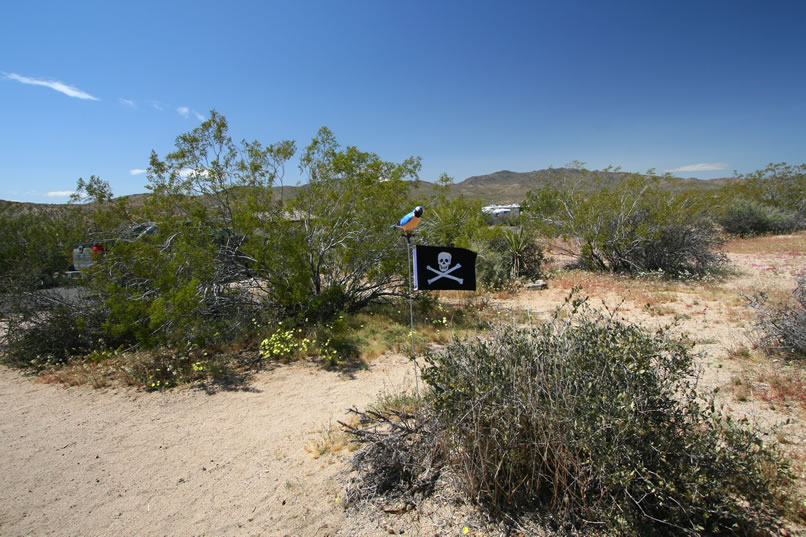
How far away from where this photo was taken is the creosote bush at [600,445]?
6.98 feet

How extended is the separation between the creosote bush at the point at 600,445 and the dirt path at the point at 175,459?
1.11 metres

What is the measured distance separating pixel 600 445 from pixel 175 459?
3445 mm

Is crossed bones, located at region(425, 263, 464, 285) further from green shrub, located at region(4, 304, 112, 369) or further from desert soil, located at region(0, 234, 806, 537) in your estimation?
green shrub, located at region(4, 304, 112, 369)

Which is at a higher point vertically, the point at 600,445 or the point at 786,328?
the point at 600,445

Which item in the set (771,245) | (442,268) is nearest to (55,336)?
(442,268)

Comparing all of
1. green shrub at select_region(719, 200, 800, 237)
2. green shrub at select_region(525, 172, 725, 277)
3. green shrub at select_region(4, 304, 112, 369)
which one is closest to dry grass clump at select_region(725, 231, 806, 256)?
green shrub at select_region(719, 200, 800, 237)

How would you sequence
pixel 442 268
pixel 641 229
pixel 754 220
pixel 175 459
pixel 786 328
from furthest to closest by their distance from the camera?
pixel 754 220, pixel 641 229, pixel 786 328, pixel 442 268, pixel 175 459

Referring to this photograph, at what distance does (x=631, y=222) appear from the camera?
11.6m

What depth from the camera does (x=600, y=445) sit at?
6.89 feet

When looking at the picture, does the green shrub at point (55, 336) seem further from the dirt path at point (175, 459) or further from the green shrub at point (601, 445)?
the green shrub at point (601, 445)

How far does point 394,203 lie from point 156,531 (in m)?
5.86

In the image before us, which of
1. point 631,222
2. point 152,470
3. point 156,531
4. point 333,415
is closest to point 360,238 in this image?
point 333,415

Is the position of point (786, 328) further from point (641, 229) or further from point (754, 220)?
point (754, 220)

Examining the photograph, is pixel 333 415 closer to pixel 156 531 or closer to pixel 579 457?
pixel 156 531
